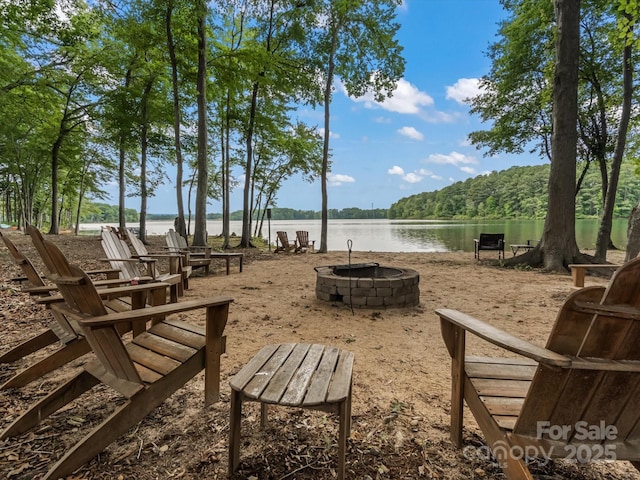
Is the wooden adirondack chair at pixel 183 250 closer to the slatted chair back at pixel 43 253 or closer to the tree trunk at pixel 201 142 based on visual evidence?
the tree trunk at pixel 201 142

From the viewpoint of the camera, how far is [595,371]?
906 millimetres

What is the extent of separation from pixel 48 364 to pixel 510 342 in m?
2.58

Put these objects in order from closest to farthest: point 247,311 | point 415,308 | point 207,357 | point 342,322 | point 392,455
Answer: point 392,455 → point 207,357 → point 342,322 → point 247,311 → point 415,308

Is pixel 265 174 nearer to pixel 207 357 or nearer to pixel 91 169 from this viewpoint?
pixel 91 169

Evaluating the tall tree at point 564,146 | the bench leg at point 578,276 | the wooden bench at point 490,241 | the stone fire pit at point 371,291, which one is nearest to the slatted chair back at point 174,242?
the stone fire pit at point 371,291

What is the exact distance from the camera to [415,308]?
4191 millimetres

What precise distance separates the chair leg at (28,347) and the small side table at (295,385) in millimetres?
1805

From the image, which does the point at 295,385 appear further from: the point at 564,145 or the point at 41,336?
the point at 564,145

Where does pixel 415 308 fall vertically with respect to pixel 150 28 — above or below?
below

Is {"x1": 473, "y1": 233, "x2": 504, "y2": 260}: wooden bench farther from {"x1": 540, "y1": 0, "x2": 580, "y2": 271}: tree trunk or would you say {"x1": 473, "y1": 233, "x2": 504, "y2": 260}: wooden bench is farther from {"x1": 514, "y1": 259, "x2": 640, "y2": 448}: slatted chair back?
{"x1": 514, "y1": 259, "x2": 640, "y2": 448}: slatted chair back

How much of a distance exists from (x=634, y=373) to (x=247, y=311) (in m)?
3.58

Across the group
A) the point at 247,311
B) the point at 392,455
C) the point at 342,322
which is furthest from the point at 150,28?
the point at 392,455

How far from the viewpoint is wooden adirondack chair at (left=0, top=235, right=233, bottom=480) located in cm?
127

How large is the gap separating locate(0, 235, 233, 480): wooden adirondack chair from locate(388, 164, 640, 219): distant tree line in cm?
4757
